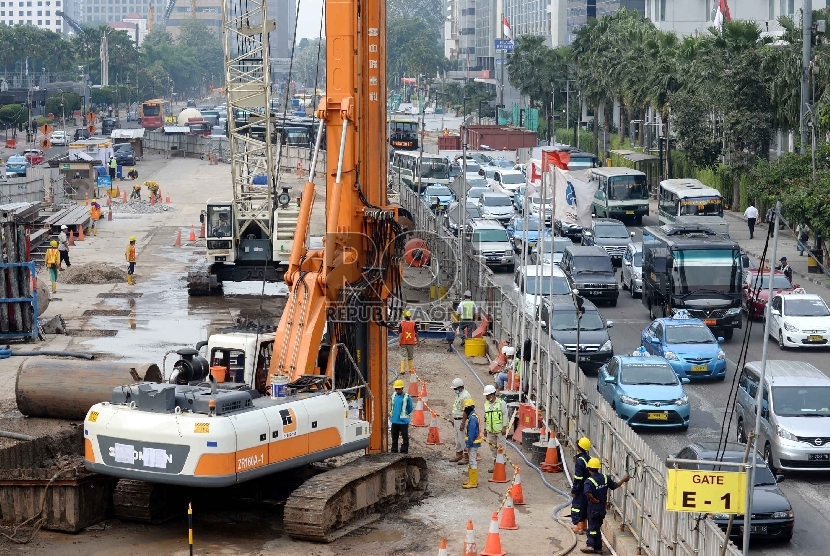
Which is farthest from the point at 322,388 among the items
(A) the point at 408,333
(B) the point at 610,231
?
(B) the point at 610,231

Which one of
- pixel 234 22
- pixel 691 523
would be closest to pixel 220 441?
pixel 691 523

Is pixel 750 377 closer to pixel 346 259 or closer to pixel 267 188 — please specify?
pixel 346 259

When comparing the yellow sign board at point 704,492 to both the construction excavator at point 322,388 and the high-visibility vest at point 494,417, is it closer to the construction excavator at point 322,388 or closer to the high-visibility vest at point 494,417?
the construction excavator at point 322,388

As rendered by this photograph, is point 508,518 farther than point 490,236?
No

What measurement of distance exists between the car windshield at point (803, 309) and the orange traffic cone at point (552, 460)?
46.8 feet

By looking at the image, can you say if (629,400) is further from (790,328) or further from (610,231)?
(610,231)

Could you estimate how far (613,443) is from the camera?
2122 centimetres

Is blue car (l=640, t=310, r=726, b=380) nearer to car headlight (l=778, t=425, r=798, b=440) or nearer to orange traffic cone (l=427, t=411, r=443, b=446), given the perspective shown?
car headlight (l=778, t=425, r=798, b=440)

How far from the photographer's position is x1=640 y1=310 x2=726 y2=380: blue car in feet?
107

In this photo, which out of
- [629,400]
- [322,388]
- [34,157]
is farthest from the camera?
[34,157]

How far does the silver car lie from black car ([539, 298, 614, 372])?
10253mm

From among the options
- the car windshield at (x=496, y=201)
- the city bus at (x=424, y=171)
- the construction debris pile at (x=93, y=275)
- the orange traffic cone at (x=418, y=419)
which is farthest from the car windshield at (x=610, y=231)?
the orange traffic cone at (x=418, y=419)

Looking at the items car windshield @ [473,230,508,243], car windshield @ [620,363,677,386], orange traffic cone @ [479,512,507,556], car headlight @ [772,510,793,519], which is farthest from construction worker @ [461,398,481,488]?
car windshield @ [473,230,508,243]

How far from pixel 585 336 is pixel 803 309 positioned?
6.78 m
